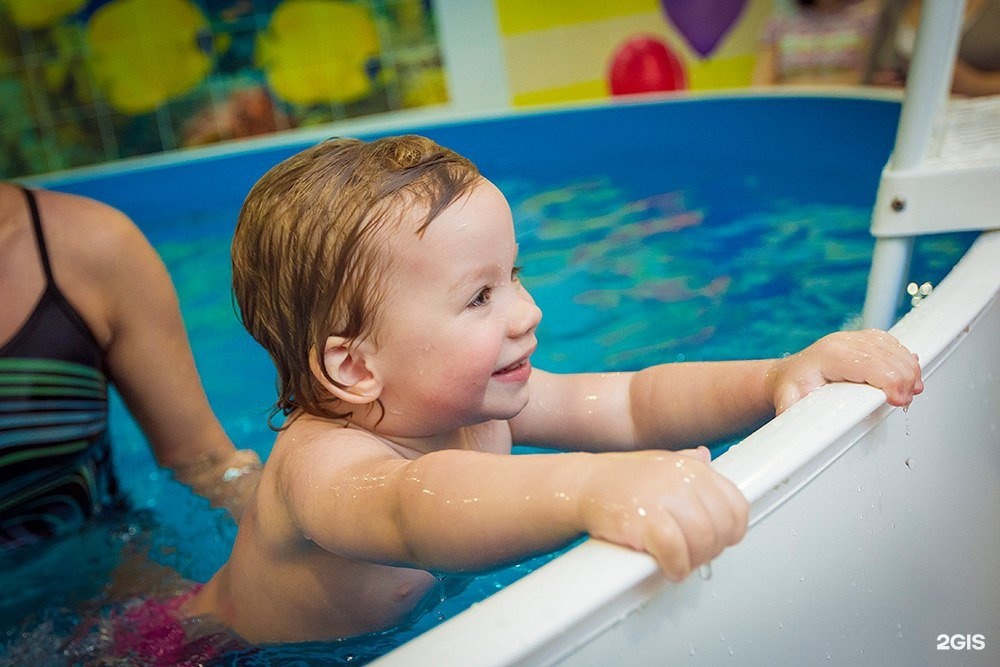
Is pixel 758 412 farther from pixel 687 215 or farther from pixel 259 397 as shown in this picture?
pixel 687 215

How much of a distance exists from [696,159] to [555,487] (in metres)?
3.75

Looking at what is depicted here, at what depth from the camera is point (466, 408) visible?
3.40ft

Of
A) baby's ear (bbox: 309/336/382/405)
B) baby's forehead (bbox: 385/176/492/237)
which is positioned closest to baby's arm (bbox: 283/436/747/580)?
A: baby's ear (bbox: 309/336/382/405)

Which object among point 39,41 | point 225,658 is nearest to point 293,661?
point 225,658

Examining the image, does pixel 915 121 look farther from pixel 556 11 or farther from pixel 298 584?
pixel 556 11

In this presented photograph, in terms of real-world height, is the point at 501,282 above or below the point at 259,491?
above

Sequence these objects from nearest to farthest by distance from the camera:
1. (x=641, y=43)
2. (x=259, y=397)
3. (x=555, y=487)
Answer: (x=555, y=487), (x=259, y=397), (x=641, y=43)

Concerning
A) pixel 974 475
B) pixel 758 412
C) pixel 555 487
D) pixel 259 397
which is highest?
pixel 555 487

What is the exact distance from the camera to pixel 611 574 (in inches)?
26.1

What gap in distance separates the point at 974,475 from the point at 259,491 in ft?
2.68

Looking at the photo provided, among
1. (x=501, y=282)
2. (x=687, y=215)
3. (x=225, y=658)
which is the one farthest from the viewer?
(x=687, y=215)

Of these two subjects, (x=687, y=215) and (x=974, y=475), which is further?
(x=687, y=215)

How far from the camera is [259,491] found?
1143 mm

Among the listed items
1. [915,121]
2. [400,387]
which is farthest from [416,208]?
[915,121]
